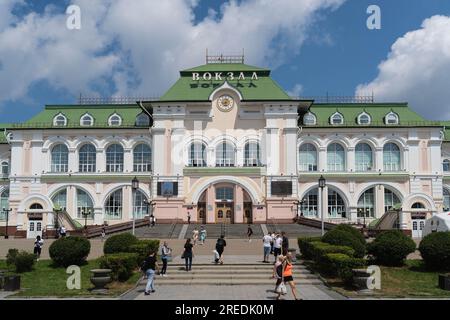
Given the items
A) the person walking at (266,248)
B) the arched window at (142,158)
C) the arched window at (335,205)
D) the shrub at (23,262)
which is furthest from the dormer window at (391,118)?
the shrub at (23,262)

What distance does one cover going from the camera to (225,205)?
2217 inches

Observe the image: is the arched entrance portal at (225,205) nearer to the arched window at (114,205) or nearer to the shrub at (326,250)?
the arched window at (114,205)

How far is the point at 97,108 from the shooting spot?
62500 mm

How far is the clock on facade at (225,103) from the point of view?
57312 mm

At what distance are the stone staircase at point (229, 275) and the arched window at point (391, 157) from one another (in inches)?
1401

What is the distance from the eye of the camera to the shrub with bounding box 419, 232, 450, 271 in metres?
23.7

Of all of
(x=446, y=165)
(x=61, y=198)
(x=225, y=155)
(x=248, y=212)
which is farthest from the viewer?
(x=446, y=165)

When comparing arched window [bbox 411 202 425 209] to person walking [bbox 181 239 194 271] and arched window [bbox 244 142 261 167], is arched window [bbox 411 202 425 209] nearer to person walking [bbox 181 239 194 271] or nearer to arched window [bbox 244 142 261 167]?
arched window [bbox 244 142 261 167]

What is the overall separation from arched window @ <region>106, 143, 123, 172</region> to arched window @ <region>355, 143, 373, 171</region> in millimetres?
25990

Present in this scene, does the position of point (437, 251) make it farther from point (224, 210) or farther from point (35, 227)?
point (35, 227)

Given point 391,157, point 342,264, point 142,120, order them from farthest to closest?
point 142,120, point 391,157, point 342,264

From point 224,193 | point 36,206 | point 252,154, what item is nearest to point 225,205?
point 224,193

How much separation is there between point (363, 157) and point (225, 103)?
16.2 m

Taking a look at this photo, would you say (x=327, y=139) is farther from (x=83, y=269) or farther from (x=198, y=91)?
(x=83, y=269)
